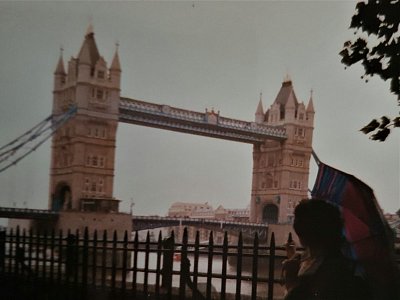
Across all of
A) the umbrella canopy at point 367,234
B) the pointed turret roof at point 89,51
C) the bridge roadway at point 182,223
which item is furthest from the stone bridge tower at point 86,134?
the umbrella canopy at point 367,234

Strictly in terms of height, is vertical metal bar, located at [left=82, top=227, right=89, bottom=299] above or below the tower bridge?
below

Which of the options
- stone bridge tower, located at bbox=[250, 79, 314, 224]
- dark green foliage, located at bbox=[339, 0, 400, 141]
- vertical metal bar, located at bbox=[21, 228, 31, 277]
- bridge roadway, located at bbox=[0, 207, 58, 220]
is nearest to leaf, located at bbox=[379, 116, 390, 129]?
dark green foliage, located at bbox=[339, 0, 400, 141]

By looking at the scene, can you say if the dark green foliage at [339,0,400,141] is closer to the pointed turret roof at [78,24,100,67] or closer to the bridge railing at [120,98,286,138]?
the bridge railing at [120,98,286,138]

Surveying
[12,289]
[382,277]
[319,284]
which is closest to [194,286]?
[319,284]

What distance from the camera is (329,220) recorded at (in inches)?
105

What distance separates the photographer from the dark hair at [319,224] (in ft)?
8.45

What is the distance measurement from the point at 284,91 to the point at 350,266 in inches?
79.8

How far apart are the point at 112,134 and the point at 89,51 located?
34.0 inches

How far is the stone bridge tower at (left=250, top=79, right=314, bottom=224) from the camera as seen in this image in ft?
14.1

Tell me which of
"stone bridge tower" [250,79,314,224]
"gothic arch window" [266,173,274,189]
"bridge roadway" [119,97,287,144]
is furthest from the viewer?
"gothic arch window" [266,173,274,189]

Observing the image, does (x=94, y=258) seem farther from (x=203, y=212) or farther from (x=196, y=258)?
(x=203, y=212)

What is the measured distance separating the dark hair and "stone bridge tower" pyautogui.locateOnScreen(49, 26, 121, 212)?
7.93 feet

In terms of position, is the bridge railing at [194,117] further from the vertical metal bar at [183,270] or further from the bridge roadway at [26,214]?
the vertical metal bar at [183,270]

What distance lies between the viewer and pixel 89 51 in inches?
173
